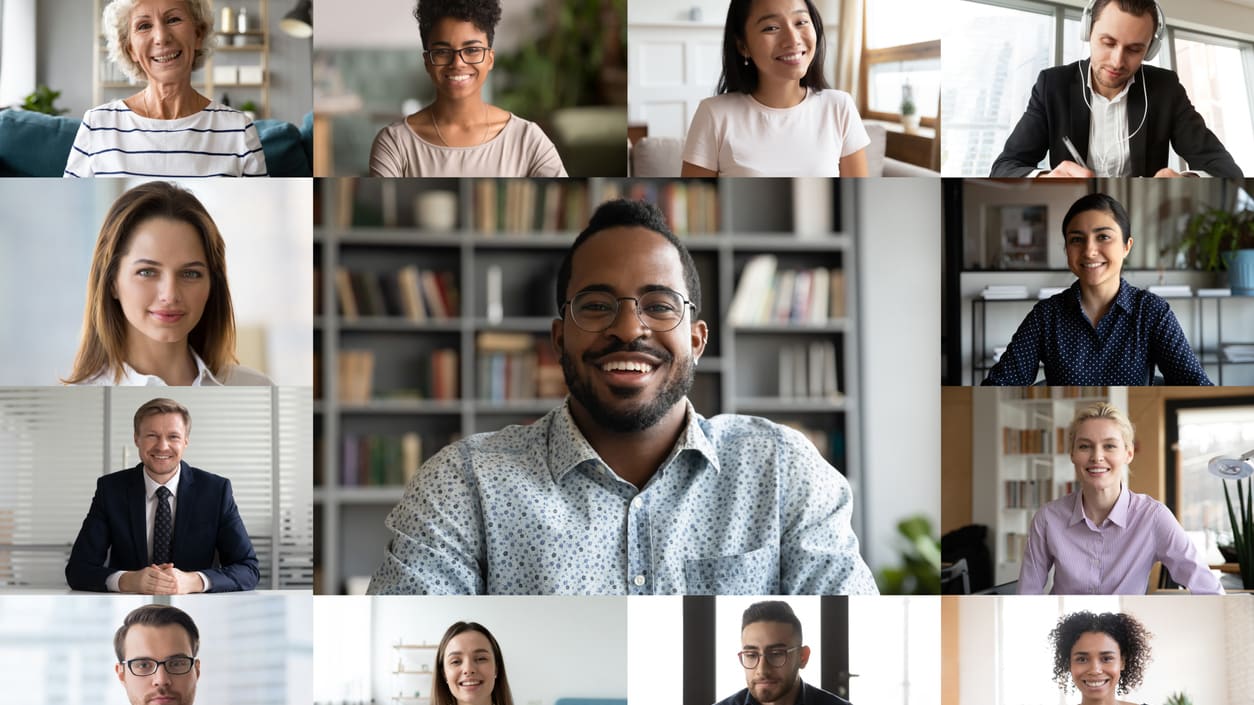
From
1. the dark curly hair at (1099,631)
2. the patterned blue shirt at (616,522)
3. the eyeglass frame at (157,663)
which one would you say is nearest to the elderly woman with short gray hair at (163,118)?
the patterned blue shirt at (616,522)

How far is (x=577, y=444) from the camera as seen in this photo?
2.52m

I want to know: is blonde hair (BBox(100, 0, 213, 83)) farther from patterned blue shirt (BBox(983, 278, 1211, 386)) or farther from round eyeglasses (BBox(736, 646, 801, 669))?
patterned blue shirt (BBox(983, 278, 1211, 386))

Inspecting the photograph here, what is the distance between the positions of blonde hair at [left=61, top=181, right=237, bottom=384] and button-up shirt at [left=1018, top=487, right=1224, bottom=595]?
1997 mm

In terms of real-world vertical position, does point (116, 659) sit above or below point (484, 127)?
below

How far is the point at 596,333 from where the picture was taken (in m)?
2.52

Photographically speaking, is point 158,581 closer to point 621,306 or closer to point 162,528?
point 162,528

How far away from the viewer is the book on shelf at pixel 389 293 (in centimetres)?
255

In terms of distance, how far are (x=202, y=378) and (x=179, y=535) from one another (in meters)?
0.38

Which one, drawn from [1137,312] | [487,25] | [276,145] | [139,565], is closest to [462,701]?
[139,565]

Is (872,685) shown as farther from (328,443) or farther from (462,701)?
(328,443)

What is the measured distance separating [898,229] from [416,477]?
129 cm

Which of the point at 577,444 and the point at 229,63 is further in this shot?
the point at 229,63

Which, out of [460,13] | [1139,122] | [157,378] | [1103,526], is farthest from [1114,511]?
[157,378]

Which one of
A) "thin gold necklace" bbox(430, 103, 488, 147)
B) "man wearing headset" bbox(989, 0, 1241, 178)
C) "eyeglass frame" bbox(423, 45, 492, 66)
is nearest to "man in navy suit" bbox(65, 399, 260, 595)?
"thin gold necklace" bbox(430, 103, 488, 147)
